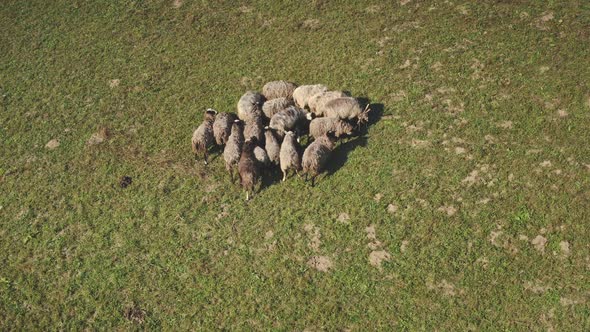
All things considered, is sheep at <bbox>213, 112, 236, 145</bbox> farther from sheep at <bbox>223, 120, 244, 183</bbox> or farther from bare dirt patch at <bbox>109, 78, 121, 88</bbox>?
bare dirt patch at <bbox>109, 78, 121, 88</bbox>

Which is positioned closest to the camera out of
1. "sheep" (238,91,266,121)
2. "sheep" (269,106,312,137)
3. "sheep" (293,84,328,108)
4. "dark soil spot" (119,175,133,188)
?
"dark soil spot" (119,175,133,188)

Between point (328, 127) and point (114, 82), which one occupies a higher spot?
point (114, 82)

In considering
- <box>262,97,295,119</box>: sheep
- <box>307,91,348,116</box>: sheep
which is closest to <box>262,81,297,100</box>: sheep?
<box>262,97,295,119</box>: sheep

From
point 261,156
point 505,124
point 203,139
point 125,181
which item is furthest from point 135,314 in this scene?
point 505,124

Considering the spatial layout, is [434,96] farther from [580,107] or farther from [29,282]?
[29,282]

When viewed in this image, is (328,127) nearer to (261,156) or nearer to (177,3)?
(261,156)

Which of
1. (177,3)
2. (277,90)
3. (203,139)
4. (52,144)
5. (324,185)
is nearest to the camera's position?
(324,185)
